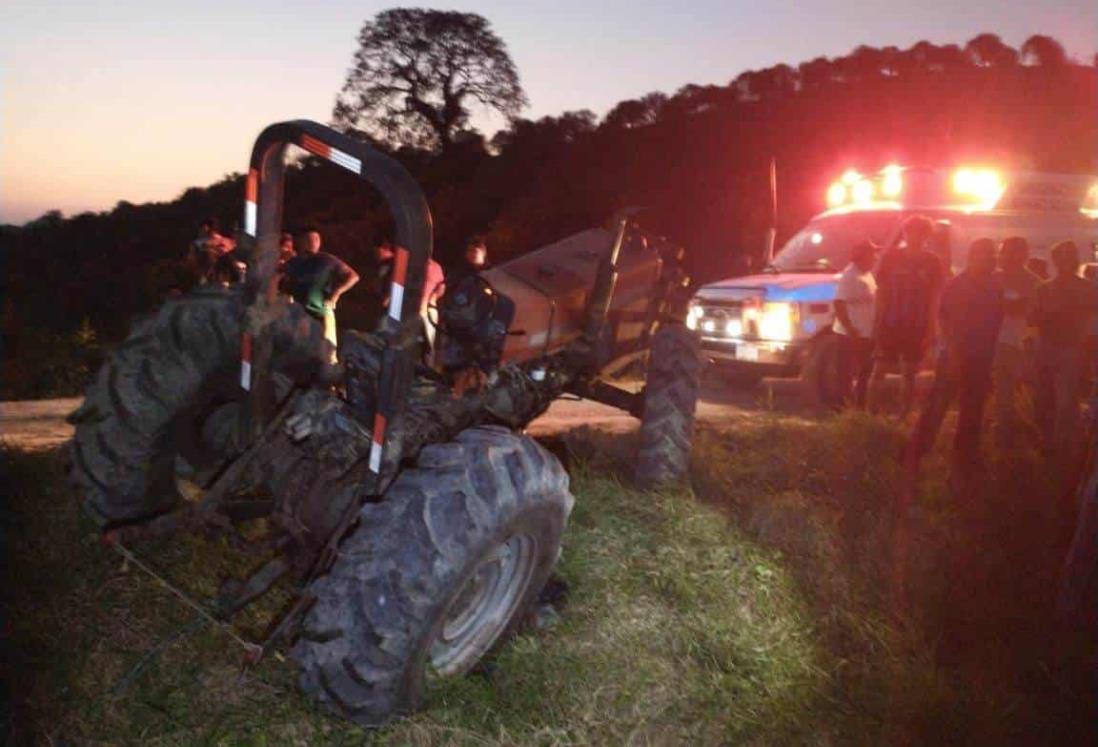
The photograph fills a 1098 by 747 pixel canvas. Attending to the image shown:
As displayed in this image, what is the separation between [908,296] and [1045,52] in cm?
2948

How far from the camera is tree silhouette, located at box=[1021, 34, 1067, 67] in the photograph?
3008 centimetres

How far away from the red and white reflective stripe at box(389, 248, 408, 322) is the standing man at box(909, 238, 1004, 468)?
16.6 ft

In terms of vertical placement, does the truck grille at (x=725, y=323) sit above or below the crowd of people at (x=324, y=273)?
below

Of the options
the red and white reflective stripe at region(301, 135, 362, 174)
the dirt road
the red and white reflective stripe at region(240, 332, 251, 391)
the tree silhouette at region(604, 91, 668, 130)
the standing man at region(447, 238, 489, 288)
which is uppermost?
the tree silhouette at region(604, 91, 668, 130)

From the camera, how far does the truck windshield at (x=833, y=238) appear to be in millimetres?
9883

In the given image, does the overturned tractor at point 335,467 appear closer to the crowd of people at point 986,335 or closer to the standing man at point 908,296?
the crowd of people at point 986,335

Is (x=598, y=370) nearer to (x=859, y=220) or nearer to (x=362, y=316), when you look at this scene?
(x=859, y=220)

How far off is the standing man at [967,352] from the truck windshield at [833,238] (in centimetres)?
350

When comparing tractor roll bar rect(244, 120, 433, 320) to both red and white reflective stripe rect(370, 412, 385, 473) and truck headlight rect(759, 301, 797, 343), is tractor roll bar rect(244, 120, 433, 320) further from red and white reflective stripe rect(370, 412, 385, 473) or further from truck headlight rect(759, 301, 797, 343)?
truck headlight rect(759, 301, 797, 343)

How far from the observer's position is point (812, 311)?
9.34 meters

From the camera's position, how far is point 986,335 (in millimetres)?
6273

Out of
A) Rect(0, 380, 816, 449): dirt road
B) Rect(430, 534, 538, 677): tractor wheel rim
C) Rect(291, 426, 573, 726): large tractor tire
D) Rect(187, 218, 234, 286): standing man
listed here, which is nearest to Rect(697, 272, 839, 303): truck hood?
Rect(0, 380, 816, 449): dirt road

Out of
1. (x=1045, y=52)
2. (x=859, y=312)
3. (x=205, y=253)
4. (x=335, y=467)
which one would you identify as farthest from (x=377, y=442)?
(x=1045, y=52)

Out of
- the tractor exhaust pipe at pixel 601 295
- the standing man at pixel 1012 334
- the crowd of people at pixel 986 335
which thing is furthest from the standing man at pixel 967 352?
the tractor exhaust pipe at pixel 601 295
